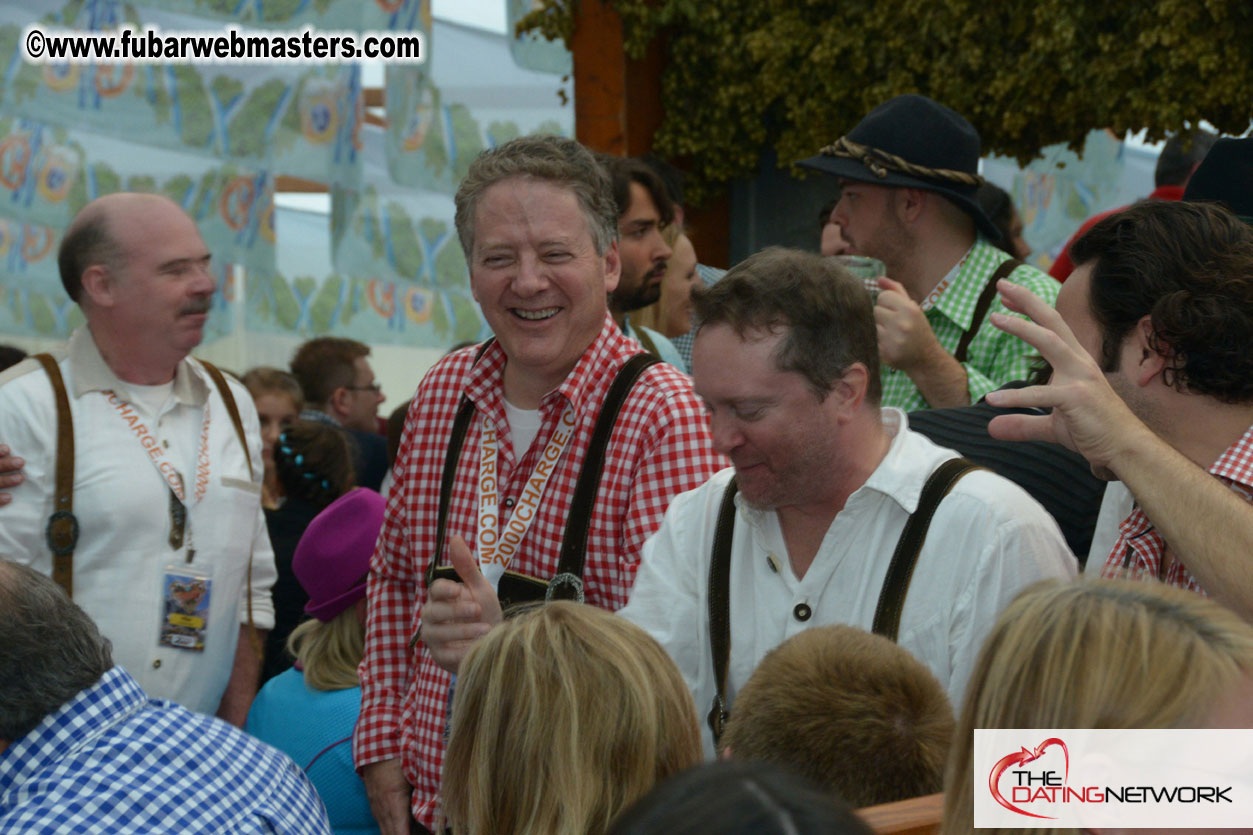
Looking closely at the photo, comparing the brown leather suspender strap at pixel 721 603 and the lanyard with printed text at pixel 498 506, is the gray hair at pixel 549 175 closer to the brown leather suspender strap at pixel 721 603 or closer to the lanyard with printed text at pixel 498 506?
the lanyard with printed text at pixel 498 506

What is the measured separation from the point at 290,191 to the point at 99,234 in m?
3.00

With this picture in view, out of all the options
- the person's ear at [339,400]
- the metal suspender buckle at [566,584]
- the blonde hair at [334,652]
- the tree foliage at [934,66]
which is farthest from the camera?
the person's ear at [339,400]

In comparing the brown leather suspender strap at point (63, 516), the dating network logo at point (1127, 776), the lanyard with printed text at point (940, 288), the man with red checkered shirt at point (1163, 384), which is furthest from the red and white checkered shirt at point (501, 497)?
the dating network logo at point (1127, 776)

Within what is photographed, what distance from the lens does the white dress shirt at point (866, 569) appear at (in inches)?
76.4

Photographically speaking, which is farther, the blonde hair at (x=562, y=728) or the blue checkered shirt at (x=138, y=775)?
the blue checkered shirt at (x=138, y=775)

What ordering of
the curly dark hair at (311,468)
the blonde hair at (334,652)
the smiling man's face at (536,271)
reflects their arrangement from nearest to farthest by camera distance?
the smiling man's face at (536,271) → the blonde hair at (334,652) → the curly dark hair at (311,468)

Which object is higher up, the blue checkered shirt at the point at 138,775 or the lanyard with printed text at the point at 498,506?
the lanyard with printed text at the point at 498,506

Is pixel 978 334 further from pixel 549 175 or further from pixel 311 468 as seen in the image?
pixel 311 468

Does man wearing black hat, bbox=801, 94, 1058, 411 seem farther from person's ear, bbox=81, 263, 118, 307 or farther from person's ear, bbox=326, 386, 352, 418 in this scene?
person's ear, bbox=326, 386, 352, 418

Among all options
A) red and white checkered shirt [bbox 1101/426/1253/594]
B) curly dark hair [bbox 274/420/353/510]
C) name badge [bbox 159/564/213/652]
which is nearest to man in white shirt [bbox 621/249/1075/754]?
red and white checkered shirt [bbox 1101/426/1253/594]

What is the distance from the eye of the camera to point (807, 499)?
2.12m

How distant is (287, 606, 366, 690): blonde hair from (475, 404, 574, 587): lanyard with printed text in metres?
0.70

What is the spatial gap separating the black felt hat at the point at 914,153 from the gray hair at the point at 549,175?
37.1 inches

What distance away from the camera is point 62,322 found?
5242 millimetres
